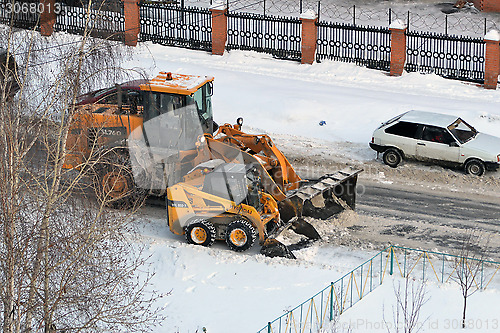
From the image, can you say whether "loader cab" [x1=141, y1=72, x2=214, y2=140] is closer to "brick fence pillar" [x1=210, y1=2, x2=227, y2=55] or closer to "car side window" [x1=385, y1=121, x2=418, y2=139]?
"car side window" [x1=385, y1=121, x2=418, y2=139]

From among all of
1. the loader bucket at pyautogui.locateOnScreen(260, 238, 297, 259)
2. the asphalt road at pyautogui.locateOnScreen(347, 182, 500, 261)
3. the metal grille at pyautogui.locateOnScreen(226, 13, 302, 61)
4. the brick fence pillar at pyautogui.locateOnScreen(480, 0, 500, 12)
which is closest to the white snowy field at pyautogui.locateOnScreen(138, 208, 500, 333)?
the loader bucket at pyautogui.locateOnScreen(260, 238, 297, 259)

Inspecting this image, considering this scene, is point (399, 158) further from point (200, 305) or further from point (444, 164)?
point (200, 305)

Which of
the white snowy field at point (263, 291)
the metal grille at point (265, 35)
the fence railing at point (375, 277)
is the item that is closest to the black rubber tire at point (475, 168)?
the fence railing at point (375, 277)

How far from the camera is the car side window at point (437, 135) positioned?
2103 centimetres

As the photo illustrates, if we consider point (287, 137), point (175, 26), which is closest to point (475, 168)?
point (287, 137)

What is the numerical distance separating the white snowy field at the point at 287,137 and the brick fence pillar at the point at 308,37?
416 millimetres

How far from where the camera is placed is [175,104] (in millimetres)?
18016

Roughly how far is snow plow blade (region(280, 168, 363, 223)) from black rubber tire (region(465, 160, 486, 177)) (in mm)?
3517

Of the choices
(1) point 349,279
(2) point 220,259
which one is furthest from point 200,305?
(1) point 349,279

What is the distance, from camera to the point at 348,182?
18922mm

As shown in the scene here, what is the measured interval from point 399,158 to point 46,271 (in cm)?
1240

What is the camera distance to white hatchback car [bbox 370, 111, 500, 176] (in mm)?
20828

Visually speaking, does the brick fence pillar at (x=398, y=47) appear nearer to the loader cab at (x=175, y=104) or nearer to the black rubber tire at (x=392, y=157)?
the black rubber tire at (x=392, y=157)

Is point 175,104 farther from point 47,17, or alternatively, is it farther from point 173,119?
point 47,17
